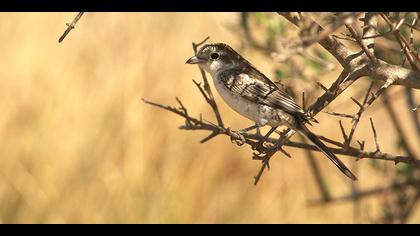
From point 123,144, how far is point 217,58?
3.39 m

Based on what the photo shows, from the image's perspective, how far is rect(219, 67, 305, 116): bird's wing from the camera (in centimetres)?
342

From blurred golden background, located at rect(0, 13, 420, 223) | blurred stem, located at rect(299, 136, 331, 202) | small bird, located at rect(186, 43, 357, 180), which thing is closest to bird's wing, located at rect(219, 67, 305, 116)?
small bird, located at rect(186, 43, 357, 180)

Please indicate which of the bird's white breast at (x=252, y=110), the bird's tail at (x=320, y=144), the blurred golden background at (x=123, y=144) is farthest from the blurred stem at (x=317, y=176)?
the blurred golden background at (x=123, y=144)

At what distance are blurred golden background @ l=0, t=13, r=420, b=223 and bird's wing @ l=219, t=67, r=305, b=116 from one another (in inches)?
110

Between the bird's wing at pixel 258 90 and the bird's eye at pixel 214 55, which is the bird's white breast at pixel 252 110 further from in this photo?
the bird's eye at pixel 214 55

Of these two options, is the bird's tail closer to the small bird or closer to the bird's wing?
the small bird

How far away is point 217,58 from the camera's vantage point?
387 cm

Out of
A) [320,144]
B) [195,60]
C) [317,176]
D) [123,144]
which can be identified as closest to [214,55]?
[195,60]

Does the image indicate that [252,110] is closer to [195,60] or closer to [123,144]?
[195,60]

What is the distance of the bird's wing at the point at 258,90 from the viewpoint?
11.2 feet

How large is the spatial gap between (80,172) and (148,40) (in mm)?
2164

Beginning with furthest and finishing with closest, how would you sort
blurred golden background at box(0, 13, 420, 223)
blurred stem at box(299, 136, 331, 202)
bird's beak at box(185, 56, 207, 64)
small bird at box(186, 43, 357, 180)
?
blurred golden background at box(0, 13, 420, 223)
blurred stem at box(299, 136, 331, 202)
bird's beak at box(185, 56, 207, 64)
small bird at box(186, 43, 357, 180)

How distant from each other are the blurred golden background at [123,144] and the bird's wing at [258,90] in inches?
110

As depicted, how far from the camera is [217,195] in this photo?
7.35 metres
